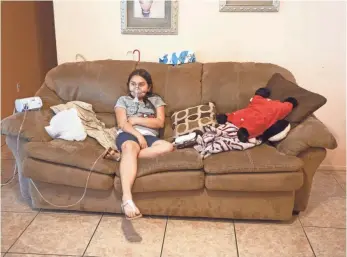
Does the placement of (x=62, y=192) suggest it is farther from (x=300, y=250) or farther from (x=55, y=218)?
(x=300, y=250)

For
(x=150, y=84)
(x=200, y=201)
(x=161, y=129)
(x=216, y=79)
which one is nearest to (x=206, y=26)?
(x=216, y=79)

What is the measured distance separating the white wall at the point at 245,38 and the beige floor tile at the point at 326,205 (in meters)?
0.47

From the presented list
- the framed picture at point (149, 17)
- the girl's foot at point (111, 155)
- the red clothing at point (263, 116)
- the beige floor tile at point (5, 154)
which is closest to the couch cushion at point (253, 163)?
the red clothing at point (263, 116)

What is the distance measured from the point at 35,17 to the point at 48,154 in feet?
8.51

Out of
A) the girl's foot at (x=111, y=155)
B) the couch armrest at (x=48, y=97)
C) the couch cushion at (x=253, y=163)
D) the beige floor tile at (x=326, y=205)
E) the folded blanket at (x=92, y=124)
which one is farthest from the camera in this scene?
the couch armrest at (x=48, y=97)

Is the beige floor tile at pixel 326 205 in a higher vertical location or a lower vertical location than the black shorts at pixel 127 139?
lower

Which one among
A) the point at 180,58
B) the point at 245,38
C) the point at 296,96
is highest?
the point at 245,38

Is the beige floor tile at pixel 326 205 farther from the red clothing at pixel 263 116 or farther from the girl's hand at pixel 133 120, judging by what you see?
the girl's hand at pixel 133 120

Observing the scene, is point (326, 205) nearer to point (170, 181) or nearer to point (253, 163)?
point (253, 163)

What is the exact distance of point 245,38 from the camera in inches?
124

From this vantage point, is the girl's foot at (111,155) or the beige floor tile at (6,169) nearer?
the girl's foot at (111,155)

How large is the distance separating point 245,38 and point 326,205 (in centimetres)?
139

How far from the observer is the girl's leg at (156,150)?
2480 millimetres

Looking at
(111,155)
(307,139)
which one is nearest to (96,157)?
(111,155)
